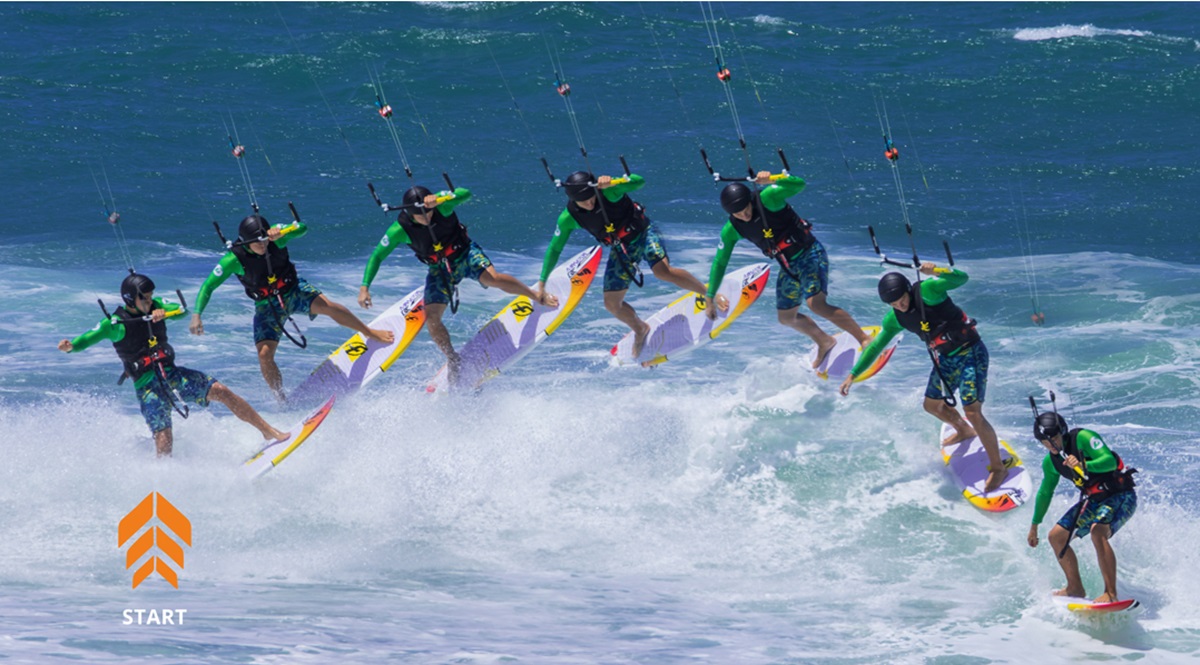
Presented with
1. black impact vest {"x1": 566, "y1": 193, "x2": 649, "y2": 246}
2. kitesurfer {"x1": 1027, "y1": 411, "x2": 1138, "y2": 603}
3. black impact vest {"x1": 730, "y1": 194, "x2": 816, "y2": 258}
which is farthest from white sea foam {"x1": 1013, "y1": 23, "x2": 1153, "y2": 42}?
kitesurfer {"x1": 1027, "y1": 411, "x2": 1138, "y2": 603}

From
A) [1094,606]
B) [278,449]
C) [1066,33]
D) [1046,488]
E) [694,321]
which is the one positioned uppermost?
[1066,33]

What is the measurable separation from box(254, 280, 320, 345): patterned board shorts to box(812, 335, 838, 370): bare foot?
4870 millimetres

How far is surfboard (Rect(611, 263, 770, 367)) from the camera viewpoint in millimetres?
14367

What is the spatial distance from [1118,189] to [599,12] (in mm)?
12044

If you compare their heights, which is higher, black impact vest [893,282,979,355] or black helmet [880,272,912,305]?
black helmet [880,272,912,305]

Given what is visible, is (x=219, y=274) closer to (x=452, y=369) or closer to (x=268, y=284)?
(x=268, y=284)

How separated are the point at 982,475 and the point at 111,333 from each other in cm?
725

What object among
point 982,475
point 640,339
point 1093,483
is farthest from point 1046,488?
point 640,339

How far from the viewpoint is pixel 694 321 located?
14.5 m

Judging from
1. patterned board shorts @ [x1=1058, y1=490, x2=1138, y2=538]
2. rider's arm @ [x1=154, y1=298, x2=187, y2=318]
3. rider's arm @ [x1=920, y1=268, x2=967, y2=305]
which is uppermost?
rider's arm @ [x1=154, y1=298, x2=187, y2=318]

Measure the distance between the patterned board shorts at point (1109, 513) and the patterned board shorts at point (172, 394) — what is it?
691 cm

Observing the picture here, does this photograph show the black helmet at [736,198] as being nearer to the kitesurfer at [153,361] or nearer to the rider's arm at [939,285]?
the rider's arm at [939,285]

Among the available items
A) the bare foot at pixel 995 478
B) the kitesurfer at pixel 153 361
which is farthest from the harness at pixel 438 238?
the bare foot at pixel 995 478

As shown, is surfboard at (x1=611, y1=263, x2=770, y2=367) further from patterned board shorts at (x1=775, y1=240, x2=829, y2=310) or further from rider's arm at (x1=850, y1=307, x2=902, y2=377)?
rider's arm at (x1=850, y1=307, x2=902, y2=377)
